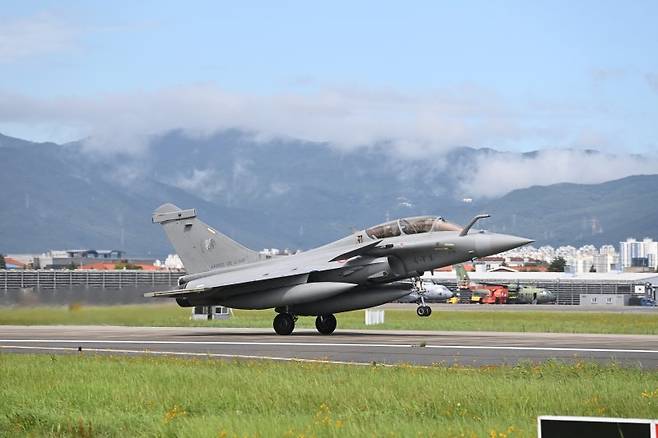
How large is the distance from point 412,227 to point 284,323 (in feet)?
15.7

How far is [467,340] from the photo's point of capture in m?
31.3

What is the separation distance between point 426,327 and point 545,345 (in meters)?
11.6

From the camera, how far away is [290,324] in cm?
3400

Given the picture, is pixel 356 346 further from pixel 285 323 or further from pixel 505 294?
pixel 505 294

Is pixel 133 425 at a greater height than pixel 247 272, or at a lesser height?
lesser

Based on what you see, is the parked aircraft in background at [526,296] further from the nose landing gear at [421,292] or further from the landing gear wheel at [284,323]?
the landing gear wheel at [284,323]

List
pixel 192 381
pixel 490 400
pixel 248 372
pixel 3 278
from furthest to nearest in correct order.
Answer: pixel 3 278
pixel 248 372
pixel 192 381
pixel 490 400

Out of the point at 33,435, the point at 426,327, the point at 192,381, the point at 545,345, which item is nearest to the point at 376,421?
the point at 33,435

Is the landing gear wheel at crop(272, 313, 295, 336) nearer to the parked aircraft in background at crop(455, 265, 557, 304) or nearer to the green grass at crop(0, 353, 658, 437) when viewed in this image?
the green grass at crop(0, 353, 658, 437)

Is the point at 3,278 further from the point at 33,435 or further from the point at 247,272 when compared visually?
the point at 33,435

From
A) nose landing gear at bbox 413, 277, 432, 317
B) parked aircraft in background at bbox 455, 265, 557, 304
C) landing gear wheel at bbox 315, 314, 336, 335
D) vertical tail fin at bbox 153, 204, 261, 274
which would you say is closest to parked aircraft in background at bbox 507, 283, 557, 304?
parked aircraft in background at bbox 455, 265, 557, 304

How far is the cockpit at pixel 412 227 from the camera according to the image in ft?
107

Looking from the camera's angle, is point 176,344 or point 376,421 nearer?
point 376,421

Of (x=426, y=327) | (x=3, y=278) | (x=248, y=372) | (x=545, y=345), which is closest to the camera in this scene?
(x=248, y=372)
